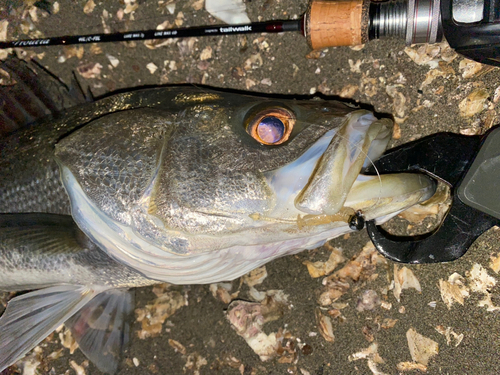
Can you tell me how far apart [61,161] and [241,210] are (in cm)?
91

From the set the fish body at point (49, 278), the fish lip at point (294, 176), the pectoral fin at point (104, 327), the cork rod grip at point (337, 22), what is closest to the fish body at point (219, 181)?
the fish lip at point (294, 176)

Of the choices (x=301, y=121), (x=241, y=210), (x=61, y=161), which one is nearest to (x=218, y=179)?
(x=241, y=210)

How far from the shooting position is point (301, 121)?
165 cm

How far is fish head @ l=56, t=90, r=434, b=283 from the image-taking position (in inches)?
61.0

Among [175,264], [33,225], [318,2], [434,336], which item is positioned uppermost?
[318,2]

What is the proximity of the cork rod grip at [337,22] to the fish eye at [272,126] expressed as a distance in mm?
620

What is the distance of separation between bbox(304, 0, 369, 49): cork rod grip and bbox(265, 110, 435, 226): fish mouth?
1.97ft

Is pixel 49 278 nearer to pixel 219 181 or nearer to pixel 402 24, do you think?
pixel 219 181

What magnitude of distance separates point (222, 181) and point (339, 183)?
18.6 inches

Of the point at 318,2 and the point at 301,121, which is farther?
the point at 318,2

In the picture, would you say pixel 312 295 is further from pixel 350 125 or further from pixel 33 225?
pixel 33 225

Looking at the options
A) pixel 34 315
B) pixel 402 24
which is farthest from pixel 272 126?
pixel 34 315

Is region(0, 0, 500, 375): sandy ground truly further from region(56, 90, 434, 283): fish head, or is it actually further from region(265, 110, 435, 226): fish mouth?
region(265, 110, 435, 226): fish mouth

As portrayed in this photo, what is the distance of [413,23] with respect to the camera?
6.14 feet
